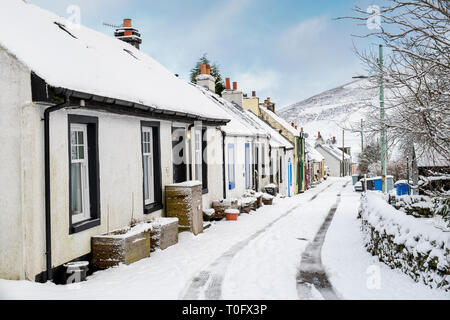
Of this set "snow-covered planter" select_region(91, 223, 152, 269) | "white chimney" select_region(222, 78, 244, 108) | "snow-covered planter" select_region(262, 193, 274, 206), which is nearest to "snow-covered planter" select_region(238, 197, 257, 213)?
"snow-covered planter" select_region(262, 193, 274, 206)

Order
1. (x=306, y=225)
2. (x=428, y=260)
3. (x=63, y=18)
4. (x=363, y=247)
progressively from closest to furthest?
(x=428, y=260)
(x=363, y=247)
(x=63, y=18)
(x=306, y=225)

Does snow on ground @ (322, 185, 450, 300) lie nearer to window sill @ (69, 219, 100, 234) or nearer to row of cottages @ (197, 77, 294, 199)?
window sill @ (69, 219, 100, 234)

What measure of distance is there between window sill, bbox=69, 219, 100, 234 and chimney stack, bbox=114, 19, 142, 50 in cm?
979

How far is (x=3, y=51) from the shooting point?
21.4 ft

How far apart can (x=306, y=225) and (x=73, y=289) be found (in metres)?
8.79

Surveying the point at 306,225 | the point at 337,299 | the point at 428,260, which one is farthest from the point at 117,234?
the point at 306,225

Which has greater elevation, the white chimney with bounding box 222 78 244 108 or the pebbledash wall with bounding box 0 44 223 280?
the white chimney with bounding box 222 78 244 108

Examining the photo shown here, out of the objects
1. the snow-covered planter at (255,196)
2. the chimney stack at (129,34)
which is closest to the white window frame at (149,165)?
the chimney stack at (129,34)

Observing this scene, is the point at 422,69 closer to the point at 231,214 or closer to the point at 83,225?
the point at 83,225

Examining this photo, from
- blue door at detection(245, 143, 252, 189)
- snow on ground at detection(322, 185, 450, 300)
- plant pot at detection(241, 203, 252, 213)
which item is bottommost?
snow on ground at detection(322, 185, 450, 300)

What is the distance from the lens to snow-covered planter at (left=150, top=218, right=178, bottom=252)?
9.30m

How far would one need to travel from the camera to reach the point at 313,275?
299 inches

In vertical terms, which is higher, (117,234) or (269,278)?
(117,234)

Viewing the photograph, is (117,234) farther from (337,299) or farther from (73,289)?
(337,299)
